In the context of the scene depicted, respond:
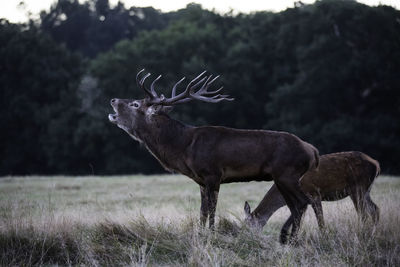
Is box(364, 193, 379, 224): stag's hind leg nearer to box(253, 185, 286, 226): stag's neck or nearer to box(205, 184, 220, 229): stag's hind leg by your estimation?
box(253, 185, 286, 226): stag's neck

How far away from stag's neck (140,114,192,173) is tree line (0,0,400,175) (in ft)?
72.4

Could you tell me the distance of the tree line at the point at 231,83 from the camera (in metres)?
31.5

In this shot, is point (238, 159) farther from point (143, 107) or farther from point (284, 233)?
point (143, 107)

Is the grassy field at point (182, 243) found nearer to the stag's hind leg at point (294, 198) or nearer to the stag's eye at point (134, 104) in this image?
the stag's hind leg at point (294, 198)

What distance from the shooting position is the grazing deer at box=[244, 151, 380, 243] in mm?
9055

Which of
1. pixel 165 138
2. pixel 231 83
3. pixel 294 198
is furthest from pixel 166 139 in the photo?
pixel 231 83

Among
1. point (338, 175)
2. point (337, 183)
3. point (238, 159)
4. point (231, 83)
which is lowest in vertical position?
point (337, 183)

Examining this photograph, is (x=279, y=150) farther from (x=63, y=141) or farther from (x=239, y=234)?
(x=63, y=141)

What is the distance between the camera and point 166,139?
884 cm

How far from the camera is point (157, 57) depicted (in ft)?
125

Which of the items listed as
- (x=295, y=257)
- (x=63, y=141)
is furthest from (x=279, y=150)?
(x=63, y=141)

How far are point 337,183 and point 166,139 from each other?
9.74 ft

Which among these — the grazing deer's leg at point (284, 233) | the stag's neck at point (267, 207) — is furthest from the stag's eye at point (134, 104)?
the grazing deer's leg at point (284, 233)

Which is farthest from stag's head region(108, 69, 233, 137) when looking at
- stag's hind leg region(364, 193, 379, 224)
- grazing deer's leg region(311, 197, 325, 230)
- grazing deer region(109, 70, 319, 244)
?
stag's hind leg region(364, 193, 379, 224)
